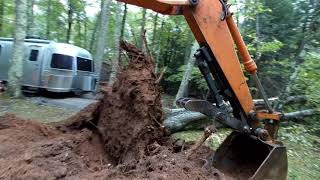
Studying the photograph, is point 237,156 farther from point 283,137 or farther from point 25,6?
point 25,6

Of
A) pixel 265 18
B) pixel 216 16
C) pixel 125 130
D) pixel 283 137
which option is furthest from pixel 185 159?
pixel 265 18

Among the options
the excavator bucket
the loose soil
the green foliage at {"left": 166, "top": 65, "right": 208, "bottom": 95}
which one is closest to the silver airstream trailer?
the green foliage at {"left": 166, "top": 65, "right": 208, "bottom": 95}

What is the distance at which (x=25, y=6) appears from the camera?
11445 millimetres

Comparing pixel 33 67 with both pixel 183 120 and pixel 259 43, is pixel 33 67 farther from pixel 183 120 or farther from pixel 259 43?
pixel 183 120

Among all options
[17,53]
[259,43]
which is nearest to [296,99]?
[259,43]

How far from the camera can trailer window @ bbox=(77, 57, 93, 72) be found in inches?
627

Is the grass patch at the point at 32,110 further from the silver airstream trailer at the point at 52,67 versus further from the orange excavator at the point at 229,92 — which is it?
the orange excavator at the point at 229,92

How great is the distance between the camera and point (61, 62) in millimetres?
14977

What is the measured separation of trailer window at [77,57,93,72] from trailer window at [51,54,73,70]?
27.4 inches

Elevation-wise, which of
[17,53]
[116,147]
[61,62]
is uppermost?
[17,53]

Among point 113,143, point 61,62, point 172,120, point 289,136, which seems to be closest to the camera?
point 113,143

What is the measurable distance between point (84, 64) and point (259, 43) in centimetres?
782

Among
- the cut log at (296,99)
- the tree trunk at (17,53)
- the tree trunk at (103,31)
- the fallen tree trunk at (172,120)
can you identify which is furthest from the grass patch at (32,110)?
the cut log at (296,99)

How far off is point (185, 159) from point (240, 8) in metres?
10.8
